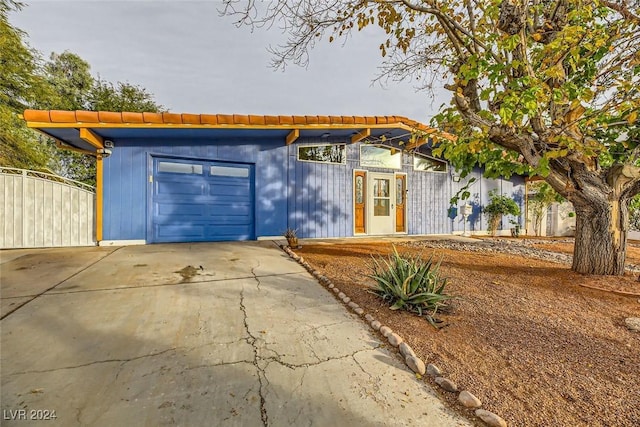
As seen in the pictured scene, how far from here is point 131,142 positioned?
5.68 meters

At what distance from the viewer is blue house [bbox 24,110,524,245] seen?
5410 millimetres

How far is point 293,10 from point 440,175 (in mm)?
6876

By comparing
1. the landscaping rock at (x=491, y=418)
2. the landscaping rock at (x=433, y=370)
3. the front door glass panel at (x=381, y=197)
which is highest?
the front door glass panel at (x=381, y=197)

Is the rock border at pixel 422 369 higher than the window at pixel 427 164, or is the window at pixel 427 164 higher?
the window at pixel 427 164

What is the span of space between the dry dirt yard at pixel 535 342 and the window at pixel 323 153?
4.07 m

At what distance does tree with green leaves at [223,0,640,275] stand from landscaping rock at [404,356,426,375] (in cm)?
229

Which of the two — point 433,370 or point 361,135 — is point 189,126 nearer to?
point 361,135

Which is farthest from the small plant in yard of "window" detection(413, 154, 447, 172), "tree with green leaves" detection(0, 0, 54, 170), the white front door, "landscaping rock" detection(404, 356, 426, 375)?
"tree with green leaves" detection(0, 0, 54, 170)

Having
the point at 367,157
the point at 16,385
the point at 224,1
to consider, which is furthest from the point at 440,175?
the point at 16,385

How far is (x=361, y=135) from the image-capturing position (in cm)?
673

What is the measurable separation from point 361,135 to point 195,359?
611cm

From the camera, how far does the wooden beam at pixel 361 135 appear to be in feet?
21.5

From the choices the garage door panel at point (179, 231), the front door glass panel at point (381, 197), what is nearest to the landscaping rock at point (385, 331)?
Result: the garage door panel at point (179, 231)

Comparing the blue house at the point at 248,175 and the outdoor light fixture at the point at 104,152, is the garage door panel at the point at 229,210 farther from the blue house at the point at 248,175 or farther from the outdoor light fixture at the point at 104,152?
the outdoor light fixture at the point at 104,152
